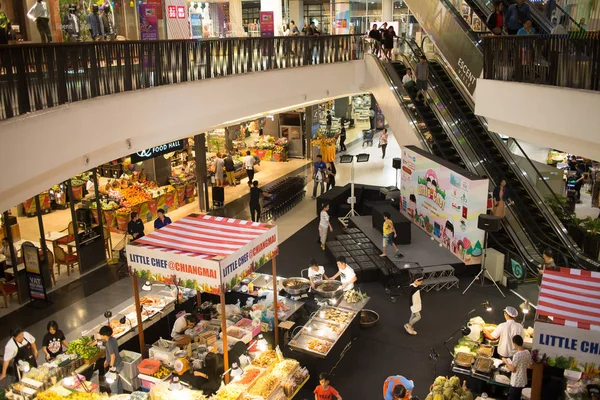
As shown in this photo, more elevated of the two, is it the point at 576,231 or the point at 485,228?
the point at 485,228

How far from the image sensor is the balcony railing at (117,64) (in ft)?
26.6

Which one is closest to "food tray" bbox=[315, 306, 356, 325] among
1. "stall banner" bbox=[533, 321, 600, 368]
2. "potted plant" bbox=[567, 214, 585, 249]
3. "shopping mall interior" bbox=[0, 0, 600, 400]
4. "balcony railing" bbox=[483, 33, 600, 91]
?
"shopping mall interior" bbox=[0, 0, 600, 400]

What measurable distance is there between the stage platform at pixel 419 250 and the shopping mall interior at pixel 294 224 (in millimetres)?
84

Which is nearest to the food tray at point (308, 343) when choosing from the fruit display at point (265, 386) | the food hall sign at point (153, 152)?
the fruit display at point (265, 386)

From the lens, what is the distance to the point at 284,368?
9.06m

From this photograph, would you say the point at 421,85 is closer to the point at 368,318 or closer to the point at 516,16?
the point at 516,16

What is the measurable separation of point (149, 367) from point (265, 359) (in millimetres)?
1915

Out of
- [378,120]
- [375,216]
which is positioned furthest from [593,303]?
[378,120]

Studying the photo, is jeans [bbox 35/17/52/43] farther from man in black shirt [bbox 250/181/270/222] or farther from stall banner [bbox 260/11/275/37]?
stall banner [bbox 260/11/275/37]

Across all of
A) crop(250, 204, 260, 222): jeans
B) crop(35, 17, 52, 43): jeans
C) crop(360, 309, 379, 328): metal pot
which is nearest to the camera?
crop(35, 17, 52, 43): jeans

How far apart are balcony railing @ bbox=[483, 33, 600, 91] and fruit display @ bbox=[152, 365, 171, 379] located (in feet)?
28.2

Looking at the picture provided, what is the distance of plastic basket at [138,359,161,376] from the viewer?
363 inches

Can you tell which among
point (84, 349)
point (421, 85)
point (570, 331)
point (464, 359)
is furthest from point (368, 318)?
point (421, 85)

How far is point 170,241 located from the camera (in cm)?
951
